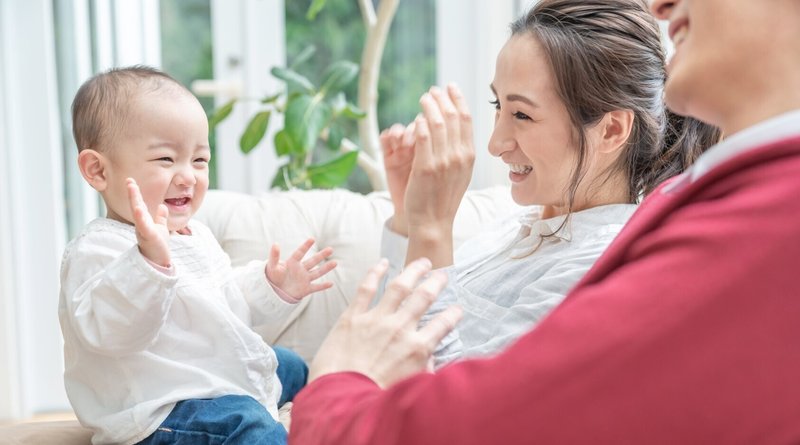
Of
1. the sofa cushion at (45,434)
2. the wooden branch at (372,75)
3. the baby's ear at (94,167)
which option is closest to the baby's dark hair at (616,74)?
the baby's ear at (94,167)

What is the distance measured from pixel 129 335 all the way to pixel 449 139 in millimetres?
555

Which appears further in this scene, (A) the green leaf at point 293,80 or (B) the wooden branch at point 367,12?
(B) the wooden branch at point 367,12

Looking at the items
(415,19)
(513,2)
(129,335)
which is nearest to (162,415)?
(129,335)

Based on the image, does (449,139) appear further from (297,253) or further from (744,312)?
(744,312)

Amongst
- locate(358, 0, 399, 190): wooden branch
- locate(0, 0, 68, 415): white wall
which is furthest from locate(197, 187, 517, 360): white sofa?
locate(0, 0, 68, 415): white wall

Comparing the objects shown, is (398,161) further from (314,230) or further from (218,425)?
(314,230)

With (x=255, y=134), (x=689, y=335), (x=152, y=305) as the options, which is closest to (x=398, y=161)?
(x=152, y=305)

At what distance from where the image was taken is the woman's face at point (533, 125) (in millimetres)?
1421

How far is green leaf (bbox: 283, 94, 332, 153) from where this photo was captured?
2783 millimetres

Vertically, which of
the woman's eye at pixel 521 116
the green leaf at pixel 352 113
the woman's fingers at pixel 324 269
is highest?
the woman's eye at pixel 521 116

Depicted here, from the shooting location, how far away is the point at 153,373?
134cm

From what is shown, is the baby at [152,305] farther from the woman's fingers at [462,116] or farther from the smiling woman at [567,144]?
the woman's fingers at [462,116]

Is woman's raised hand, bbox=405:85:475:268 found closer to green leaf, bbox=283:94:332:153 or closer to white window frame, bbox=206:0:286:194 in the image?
green leaf, bbox=283:94:332:153

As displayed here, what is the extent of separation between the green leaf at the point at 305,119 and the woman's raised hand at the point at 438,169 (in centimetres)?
160
